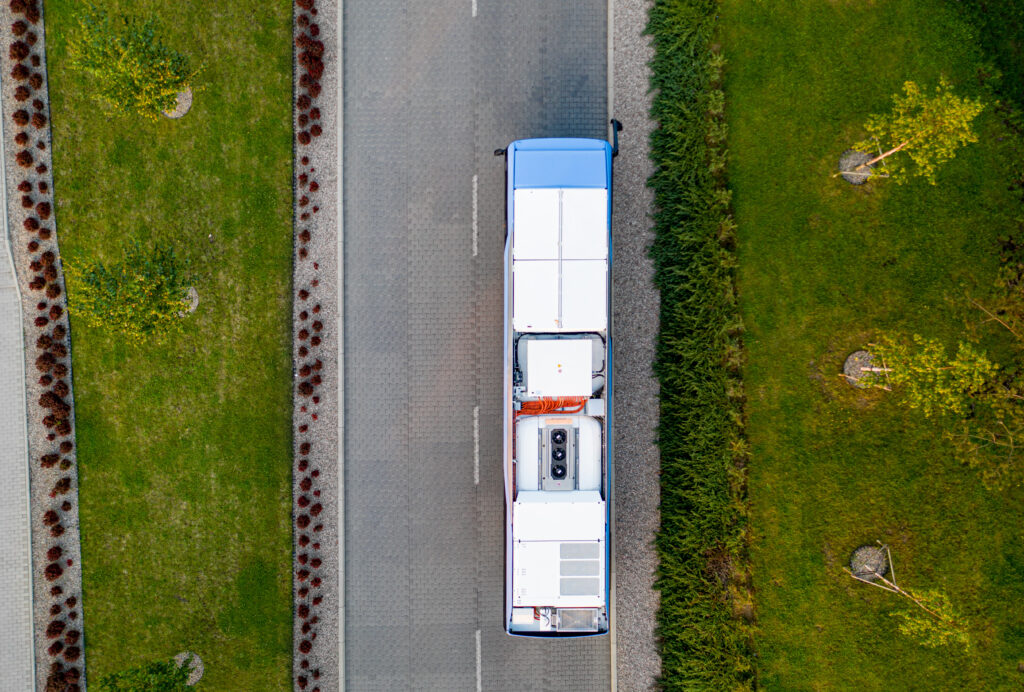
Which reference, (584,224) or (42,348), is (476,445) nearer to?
(584,224)

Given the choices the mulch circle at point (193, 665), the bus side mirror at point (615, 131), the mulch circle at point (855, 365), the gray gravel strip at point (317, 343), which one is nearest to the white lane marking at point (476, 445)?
the gray gravel strip at point (317, 343)

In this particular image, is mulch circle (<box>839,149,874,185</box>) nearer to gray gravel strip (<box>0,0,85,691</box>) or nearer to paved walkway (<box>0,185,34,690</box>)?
gray gravel strip (<box>0,0,85,691</box>)

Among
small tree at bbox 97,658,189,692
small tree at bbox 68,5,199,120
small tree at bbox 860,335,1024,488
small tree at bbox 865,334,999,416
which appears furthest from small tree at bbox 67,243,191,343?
small tree at bbox 860,335,1024,488

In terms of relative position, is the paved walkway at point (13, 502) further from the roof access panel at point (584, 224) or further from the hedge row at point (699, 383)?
the hedge row at point (699, 383)

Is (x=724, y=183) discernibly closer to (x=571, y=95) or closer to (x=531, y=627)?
(x=571, y=95)

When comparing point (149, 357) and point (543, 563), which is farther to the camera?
point (149, 357)

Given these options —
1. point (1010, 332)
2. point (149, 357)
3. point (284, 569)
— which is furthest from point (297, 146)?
point (1010, 332)

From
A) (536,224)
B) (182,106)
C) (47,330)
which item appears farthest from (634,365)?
(47,330)
